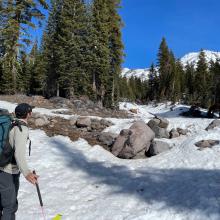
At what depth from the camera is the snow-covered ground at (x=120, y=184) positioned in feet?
27.7

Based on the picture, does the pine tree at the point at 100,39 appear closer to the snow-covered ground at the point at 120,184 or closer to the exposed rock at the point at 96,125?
the exposed rock at the point at 96,125

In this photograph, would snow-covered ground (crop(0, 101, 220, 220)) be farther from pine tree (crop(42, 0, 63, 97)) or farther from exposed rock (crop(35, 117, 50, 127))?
pine tree (crop(42, 0, 63, 97))

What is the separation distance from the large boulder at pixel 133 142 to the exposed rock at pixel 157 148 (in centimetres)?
33

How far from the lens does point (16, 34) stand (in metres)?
28.9

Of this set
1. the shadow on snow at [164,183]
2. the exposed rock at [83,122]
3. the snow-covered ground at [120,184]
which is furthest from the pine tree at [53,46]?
the shadow on snow at [164,183]

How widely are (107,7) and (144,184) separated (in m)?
36.1

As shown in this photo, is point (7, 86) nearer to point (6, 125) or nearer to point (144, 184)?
point (144, 184)

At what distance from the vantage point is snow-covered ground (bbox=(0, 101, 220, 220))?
27.7 feet

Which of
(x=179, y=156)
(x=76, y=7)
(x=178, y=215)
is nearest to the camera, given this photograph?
(x=178, y=215)

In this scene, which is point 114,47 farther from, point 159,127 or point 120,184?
point 120,184

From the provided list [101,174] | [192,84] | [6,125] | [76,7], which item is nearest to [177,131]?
[101,174]

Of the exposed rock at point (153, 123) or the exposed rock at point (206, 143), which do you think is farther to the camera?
the exposed rock at point (153, 123)

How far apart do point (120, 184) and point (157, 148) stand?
4.57 meters

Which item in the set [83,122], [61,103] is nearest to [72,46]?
[61,103]
